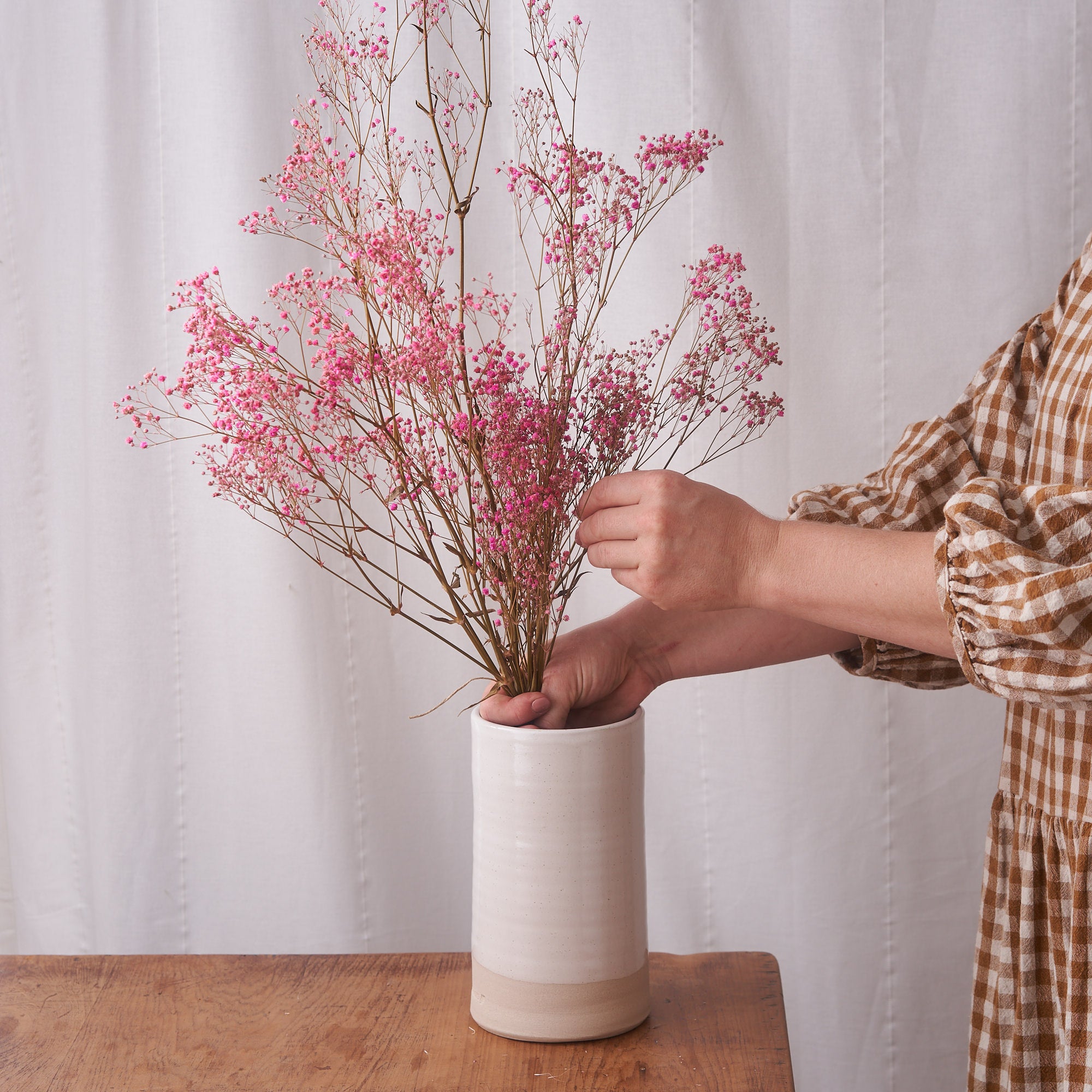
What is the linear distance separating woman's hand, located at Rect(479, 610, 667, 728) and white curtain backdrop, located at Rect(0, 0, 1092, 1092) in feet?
1.49

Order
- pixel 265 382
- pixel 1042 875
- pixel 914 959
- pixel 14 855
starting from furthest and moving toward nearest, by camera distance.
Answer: pixel 14 855 → pixel 914 959 → pixel 1042 875 → pixel 265 382

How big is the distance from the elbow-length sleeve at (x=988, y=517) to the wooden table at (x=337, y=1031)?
0.33 m

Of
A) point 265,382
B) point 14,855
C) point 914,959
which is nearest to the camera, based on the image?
point 265,382

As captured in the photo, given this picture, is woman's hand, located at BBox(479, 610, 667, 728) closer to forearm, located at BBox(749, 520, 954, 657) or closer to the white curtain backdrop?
forearm, located at BBox(749, 520, 954, 657)

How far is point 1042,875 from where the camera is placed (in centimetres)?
91

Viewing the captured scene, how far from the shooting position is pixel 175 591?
1.53m

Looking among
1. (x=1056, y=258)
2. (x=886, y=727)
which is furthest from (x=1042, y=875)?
(x=1056, y=258)

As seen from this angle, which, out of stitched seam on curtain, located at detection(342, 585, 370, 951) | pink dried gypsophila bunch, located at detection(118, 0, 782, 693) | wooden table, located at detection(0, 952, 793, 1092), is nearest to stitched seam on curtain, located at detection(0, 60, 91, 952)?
stitched seam on curtain, located at detection(342, 585, 370, 951)

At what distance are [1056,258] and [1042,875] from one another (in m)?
0.84

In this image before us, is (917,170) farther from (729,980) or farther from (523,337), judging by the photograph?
(729,980)

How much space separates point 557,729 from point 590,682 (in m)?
0.12

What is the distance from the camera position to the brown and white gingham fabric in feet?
2.31

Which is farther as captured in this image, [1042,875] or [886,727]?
[886,727]

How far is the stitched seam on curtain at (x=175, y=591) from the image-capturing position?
57.2 inches
